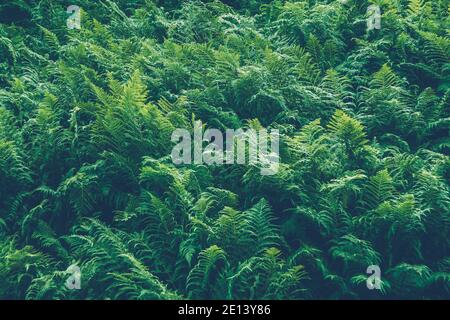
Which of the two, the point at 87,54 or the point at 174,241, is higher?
the point at 87,54

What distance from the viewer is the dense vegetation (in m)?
4.31

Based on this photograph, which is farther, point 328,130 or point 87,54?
point 87,54

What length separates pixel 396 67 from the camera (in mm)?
6047

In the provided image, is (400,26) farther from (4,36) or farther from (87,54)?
(4,36)

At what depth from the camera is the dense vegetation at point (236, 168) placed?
170 inches

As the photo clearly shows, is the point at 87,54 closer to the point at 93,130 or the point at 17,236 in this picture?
the point at 93,130

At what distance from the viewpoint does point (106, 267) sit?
432 centimetres

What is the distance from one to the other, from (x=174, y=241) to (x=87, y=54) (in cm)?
259

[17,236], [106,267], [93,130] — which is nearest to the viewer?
[106,267]

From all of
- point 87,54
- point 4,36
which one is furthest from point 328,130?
point 4,36

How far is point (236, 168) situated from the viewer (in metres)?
4.77
